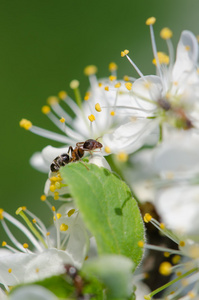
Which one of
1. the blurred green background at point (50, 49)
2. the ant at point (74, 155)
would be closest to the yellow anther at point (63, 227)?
the ant at point (74, 155)

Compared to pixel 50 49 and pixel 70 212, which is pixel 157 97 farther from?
pixel 50 49

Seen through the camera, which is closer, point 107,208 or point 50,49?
point 107,208

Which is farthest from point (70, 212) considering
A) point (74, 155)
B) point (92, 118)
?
point (92, 118)

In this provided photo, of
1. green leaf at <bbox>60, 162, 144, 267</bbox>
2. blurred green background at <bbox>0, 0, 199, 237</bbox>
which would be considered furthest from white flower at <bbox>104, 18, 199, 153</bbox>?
blurred green background at <bbox>0, 0, 199, 237</bbox>

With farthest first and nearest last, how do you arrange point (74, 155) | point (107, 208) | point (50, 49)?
point (50, 49) → point (74, 155) → point (107, 208)

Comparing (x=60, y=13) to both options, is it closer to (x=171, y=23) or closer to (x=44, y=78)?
(x=44, y=78)

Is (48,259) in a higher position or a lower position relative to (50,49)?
lower

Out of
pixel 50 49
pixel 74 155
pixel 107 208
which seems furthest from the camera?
pixel 50 49
